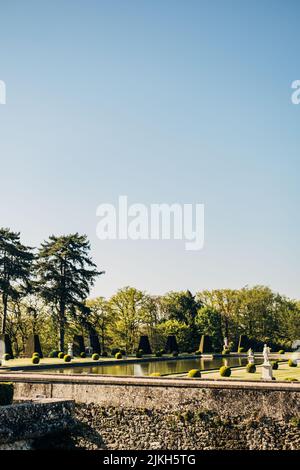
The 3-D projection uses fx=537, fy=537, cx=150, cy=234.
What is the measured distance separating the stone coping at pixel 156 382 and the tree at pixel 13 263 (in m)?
25.6

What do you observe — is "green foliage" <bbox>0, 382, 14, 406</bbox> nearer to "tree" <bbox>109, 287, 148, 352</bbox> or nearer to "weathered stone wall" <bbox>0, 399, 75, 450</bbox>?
"weathered stone wall" <bbox>0, 399, 75, 450</bbox>

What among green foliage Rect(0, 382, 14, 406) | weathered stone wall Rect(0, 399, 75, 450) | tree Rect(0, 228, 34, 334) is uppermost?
tree Rect(0, 228, 34, 334)

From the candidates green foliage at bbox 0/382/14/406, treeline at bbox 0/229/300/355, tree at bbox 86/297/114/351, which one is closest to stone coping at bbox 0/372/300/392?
green foliage at bbox 0/382/14/406

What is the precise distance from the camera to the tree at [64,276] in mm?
52219

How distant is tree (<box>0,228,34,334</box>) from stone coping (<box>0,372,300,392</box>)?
25.6 meters

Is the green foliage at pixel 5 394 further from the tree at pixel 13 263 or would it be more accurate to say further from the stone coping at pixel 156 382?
the tree at pixel 13 263

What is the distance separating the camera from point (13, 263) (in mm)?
51125

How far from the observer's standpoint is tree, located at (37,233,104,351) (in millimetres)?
52219

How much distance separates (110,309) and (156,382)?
42.5 m

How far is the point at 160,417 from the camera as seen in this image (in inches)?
859

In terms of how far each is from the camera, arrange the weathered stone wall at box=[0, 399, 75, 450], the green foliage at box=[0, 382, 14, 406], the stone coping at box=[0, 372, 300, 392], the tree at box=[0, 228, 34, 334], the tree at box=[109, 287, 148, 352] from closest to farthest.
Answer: the weathered stone wall at box=[0, 399, 75, 450], the stone coping at box=[0, 372, 300, 392], the green foliage at box=[0, 382, 14, 406], the tree at box=[0, 228, 34, 334], the tree at box=[109, 287, 148, 352]

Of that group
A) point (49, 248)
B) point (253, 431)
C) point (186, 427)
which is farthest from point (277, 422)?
point (49, 248)
